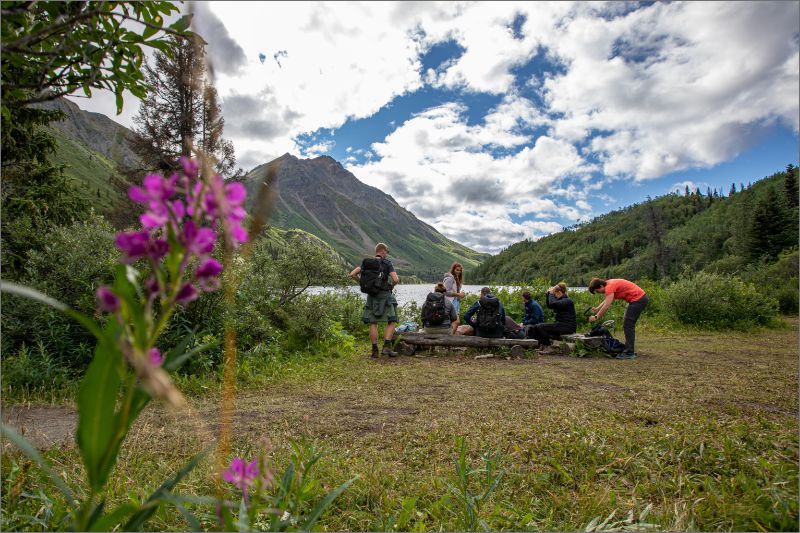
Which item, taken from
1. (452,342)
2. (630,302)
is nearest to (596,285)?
(630,302)

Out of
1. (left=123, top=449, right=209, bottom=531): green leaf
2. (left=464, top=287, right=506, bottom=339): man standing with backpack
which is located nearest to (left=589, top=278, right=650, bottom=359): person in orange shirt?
(left=464, top=287, right=506, bottom=339): man standing with backpack

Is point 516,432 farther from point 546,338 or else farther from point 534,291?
point 534,291

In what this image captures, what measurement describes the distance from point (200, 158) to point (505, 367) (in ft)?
28.9

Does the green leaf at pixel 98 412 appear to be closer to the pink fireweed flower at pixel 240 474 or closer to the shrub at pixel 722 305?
the pink fireweed flower at pixel 240 474

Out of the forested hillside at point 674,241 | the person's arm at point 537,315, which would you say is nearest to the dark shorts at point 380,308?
the person's arm at point 537,315

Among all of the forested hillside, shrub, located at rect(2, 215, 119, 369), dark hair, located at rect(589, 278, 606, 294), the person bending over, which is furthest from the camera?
the forested hillside

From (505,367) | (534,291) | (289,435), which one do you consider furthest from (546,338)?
(289,435)

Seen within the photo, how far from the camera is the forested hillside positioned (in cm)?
5662

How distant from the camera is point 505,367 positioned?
8.95 meters

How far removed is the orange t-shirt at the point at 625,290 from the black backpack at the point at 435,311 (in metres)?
4.19

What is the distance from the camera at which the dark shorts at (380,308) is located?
33.3ft

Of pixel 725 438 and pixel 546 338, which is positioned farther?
pixel 546 338

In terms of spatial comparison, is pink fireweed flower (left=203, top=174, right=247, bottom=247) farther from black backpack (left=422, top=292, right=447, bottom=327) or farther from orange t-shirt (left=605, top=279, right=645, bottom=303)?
black backpack (left=422, top=292, right=447, bottom=327)

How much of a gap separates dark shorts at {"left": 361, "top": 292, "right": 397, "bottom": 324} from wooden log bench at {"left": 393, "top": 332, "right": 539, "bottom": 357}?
92cm
